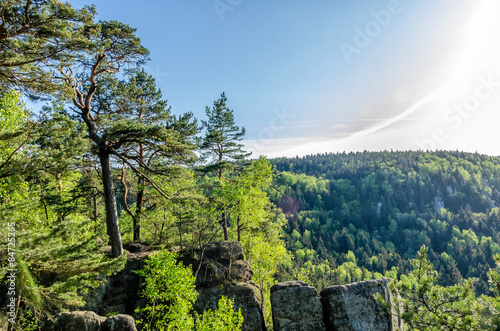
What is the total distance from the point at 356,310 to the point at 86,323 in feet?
38.2

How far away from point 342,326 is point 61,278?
1204cm

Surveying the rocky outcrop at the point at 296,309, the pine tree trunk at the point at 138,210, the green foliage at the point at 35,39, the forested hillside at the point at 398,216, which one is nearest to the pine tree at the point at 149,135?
the pine tree trunk at the point at 138,210

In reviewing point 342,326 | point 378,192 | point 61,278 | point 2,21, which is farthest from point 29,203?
point 378,192

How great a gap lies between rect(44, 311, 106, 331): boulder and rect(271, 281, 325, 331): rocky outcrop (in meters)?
8.06

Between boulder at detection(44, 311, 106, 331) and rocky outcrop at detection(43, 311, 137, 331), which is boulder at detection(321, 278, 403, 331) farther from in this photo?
boulder at detection(44, 311, 106, 331)

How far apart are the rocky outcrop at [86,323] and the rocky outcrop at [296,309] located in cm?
709

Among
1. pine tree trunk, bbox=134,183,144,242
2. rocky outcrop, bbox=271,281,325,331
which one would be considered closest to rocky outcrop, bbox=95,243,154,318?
pine tree trunk, bbox=134,183,144,242

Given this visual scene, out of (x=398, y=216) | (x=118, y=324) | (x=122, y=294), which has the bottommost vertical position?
(x=398, y=216)

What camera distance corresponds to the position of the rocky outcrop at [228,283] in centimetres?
1364

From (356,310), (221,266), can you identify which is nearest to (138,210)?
(221,266)

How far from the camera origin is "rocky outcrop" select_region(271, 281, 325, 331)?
12867mm

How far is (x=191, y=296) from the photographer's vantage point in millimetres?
11477

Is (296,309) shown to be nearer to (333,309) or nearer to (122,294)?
(333,309)

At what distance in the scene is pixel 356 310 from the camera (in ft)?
42.7
